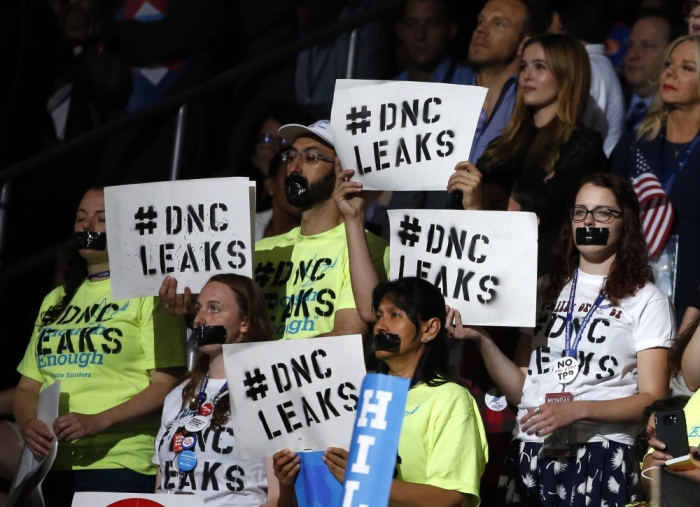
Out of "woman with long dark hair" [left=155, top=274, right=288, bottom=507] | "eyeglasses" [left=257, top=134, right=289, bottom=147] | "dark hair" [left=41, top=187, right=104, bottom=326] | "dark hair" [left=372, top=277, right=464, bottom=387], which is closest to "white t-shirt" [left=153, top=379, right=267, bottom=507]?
"woman with long dark hair" [left=155, top=274, right=288, bottom=507]

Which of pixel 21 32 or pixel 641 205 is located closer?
pixel 641 205

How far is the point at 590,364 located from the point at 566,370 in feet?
0.30

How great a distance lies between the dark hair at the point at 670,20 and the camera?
6.75 meters

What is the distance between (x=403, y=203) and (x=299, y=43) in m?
1.41

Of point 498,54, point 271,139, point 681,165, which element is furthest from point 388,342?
point 271,139

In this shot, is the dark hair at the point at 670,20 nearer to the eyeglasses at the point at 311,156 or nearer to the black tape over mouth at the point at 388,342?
the eyeglasses at the point at 311,156

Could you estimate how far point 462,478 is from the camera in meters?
4.26

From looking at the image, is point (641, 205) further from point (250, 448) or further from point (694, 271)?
point (250, 448)

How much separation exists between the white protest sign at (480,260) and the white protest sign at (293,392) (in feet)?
2.12

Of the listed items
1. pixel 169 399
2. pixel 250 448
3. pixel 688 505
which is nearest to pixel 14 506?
pixel 169 399

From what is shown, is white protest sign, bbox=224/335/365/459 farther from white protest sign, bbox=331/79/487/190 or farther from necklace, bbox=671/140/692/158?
necklace, bbox=671/140/692/158

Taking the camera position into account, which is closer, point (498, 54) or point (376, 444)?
point (376, 444)

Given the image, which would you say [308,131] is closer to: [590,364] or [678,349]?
[590,364]

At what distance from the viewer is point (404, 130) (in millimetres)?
5195
